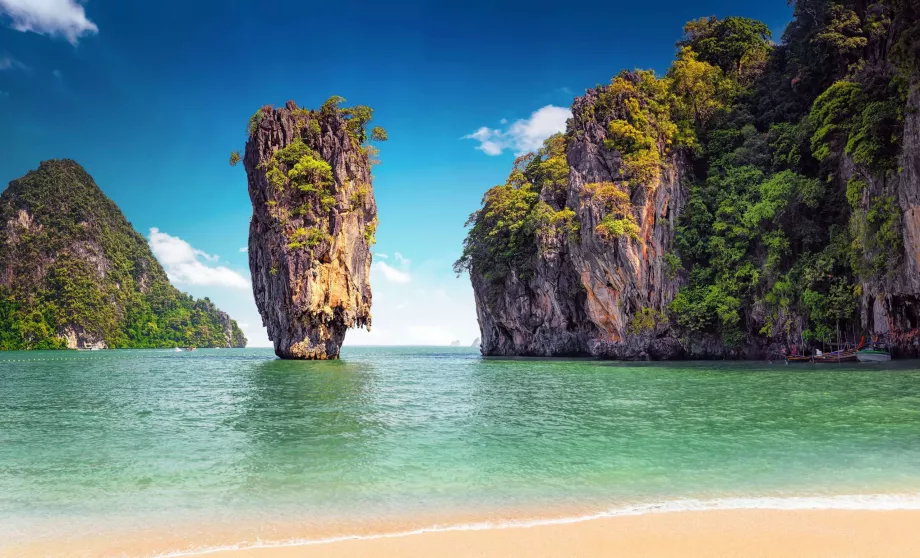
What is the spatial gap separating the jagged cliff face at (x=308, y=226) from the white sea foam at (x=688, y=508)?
117 feet

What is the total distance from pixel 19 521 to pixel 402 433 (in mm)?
6334

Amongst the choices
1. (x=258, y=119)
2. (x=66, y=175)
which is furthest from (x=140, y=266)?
(x=258, y=119)

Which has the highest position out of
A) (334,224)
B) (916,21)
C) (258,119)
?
(258,119)

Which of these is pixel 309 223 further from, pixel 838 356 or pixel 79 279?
pixel 79 279

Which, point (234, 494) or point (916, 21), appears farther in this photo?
point (916, 21)

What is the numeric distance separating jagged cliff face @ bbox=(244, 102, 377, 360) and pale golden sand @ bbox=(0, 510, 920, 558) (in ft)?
118

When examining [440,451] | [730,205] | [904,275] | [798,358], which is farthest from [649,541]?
[730,205]

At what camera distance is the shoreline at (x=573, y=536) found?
498cm

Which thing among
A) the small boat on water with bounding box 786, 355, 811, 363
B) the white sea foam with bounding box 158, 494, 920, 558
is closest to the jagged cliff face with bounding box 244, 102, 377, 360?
the small boat on water with bounding box 786, 355, 811, 363

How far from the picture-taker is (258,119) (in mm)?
43406

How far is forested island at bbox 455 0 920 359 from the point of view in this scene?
24.9 meters

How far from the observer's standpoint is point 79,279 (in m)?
95.0

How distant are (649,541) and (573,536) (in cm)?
70

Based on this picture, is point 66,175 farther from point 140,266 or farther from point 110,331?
point 110,331
